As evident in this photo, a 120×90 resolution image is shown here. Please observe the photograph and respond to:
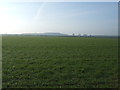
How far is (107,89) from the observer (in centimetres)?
648

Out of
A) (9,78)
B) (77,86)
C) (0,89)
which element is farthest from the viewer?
(9,78)

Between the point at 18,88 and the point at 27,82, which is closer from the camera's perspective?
the point at 18,88

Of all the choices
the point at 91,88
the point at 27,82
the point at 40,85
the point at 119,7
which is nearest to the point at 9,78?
the point at 27,82

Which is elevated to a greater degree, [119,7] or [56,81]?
[119,7]

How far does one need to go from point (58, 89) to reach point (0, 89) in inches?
70.7

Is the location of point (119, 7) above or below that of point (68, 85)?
above

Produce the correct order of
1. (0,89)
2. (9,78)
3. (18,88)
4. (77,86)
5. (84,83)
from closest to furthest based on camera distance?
(0,89) < (18,88) < (77,86) < (84,83) < (9,78)

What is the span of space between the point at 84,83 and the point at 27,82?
2132 millimetres

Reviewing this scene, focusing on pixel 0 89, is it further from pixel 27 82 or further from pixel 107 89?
pixel 107 89

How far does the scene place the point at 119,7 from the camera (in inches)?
172

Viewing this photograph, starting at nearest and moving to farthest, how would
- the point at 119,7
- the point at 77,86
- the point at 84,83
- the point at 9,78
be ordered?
1. the point at 119,7
2. the point at 77,86
3. the point at 84,83
4. the point at 9,78

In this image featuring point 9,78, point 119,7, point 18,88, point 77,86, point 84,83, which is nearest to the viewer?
point 119,7

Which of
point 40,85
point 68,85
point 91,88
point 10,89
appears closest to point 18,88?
point 10,89

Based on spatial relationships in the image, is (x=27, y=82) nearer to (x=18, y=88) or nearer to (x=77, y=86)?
(x=18, y=88)
